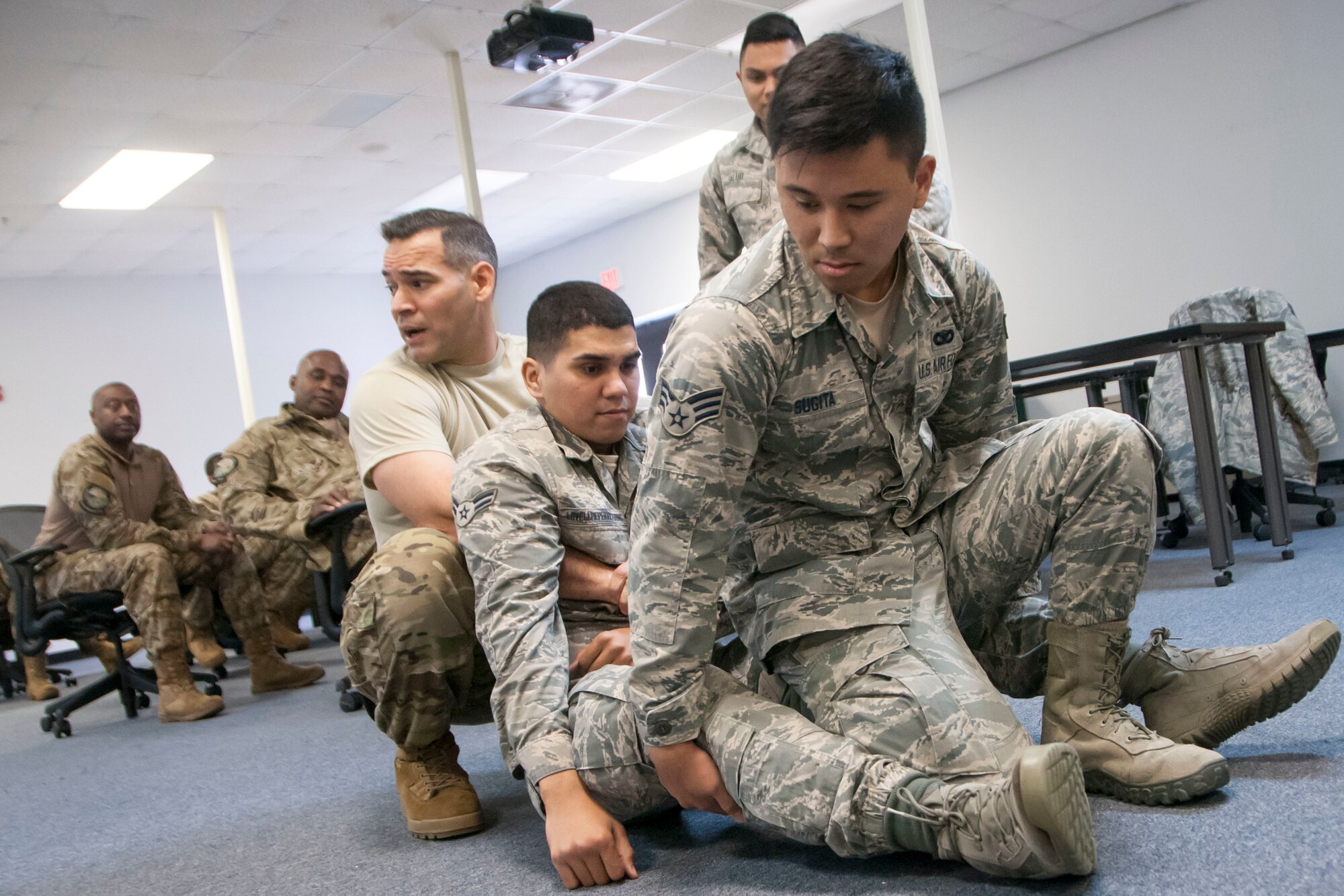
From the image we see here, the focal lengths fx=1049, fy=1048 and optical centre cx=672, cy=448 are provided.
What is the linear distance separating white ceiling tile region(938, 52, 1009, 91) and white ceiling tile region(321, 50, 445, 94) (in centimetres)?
297

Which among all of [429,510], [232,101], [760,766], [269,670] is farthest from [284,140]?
[760,766]

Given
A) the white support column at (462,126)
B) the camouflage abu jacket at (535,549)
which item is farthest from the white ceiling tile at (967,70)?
the camouflage abu jacket at (535,549)

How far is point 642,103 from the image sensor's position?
6.00m

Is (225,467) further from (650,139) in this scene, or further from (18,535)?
(650,139)

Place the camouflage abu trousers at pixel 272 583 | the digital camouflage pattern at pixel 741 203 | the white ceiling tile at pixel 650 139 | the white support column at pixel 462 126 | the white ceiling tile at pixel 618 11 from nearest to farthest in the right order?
the digital camouflage pattern at pixel 741 203 < the camouflage abu trousers at pixel 272 583 < the white ceiling tile at pixel 618 11 < the white support column at pixel 462 126 < the white ceiling tile at pixel 650 139

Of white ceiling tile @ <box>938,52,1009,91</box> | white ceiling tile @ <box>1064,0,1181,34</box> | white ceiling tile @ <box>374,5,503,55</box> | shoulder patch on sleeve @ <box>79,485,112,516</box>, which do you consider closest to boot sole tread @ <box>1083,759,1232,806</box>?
shoulder patch on sleeve @ <box>79,485,112,516</box>

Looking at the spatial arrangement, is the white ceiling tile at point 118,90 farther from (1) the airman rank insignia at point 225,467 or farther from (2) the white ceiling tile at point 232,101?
(1) the airman rank insignia at point 225,467

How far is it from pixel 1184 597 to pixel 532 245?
740 centimetres

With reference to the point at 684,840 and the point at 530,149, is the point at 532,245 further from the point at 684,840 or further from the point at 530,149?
the point at 684,840

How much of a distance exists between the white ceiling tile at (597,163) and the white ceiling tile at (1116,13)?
9.15 feet

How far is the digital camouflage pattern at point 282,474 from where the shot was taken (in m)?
3.58

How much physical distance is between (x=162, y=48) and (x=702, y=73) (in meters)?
2.64

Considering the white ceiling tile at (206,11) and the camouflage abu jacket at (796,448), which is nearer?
the camouflage abu jacket at (796,448)

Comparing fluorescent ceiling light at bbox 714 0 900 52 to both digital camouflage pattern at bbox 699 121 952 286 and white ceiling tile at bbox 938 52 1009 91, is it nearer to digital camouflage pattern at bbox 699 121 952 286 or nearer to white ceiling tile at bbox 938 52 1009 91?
white ceiling tile at bbox 938 52 1009 91
